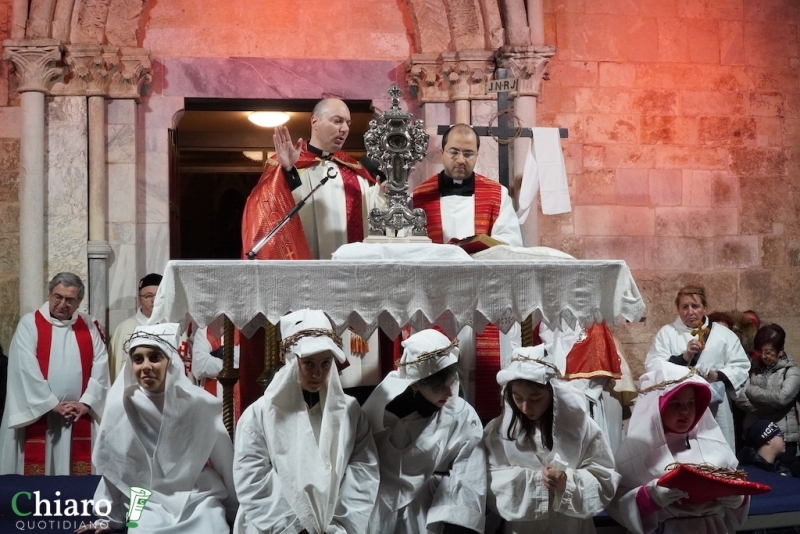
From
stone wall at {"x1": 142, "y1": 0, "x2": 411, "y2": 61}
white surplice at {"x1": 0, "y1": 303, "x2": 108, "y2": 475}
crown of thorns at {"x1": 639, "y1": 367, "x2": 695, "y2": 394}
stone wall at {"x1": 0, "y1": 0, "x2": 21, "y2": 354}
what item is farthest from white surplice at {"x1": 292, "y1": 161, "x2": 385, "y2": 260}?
stone wall at {"x1": 0, "y1": 0, "x2": 21, "y2": 354}

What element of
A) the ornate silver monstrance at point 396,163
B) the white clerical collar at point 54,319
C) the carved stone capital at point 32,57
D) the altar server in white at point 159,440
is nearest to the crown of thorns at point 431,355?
the ornate silver monstrance at point 396,163

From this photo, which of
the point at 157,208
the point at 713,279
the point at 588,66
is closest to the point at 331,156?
the point at 157,208

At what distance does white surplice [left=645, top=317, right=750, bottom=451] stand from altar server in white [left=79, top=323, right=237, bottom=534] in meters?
3.87

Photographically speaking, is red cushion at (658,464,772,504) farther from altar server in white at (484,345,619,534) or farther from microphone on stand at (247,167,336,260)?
microphone on stand at (247,167,336,260)

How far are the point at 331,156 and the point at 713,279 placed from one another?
4568mm

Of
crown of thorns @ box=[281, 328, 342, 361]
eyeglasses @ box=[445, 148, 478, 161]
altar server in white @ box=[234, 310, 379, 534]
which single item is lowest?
altar server in white @ box=[234, 310, 379, 534]

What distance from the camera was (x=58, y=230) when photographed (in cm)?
866

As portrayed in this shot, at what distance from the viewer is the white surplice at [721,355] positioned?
7.83 meters

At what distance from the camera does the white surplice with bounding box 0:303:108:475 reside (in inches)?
296

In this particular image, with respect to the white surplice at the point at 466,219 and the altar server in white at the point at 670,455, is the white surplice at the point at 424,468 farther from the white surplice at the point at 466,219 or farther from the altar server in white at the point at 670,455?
the white surplice at the point at 466,219

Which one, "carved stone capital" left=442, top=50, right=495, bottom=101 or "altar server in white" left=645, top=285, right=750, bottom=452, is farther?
"carved stone capital" left=442, top=50, right=495, bottom=101

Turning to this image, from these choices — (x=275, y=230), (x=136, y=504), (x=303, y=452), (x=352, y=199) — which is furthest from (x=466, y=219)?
(x=136, y=504)

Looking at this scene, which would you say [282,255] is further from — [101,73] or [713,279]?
[713,279]

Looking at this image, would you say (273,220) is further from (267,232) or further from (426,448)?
(426,448)
